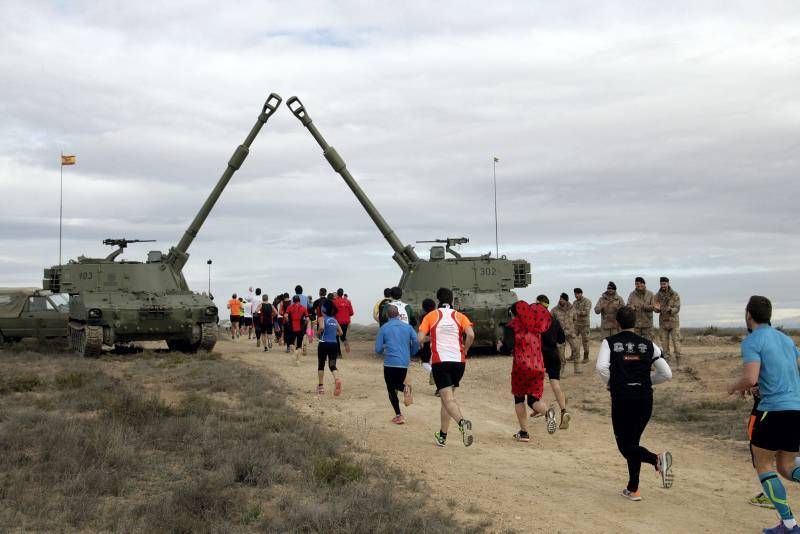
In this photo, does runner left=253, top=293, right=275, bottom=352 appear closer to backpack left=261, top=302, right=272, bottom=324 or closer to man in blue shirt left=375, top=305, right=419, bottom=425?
backpack left=261, top=302, right=272, bottom=324

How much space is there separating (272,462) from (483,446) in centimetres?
282

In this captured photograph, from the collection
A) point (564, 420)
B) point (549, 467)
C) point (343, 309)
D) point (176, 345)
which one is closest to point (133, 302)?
point (176, 345)

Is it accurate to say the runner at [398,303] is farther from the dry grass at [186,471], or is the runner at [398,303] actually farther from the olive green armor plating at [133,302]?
the olive green armor plating at [133,302]

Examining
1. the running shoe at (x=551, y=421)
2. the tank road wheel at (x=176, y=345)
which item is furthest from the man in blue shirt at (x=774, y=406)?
the tank road wheel at (x=176, y=345)

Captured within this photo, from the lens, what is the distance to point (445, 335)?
9445mm

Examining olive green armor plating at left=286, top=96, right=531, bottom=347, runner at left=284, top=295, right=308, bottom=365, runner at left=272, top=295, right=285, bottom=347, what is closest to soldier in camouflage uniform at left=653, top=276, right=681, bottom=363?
olive green armor plating at left=286, top=96, right=531, bottom=347

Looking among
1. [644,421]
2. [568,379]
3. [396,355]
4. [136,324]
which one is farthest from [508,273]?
[644,421]

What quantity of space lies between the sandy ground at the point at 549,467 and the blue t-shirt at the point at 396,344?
0.89m

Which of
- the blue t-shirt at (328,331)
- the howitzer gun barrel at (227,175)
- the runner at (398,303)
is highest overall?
the howitzer gun barrel at (227,175)

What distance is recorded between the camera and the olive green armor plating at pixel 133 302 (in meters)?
20.2

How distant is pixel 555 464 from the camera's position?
8.91m

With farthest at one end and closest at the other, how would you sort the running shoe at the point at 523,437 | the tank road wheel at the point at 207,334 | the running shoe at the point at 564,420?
the tank road wheel at the point at 207,334
the running shoe at the point at 564,420
the running shoe at the point at 523,437

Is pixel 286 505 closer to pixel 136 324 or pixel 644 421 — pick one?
pixel 644 421

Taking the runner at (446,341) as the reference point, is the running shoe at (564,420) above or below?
below
